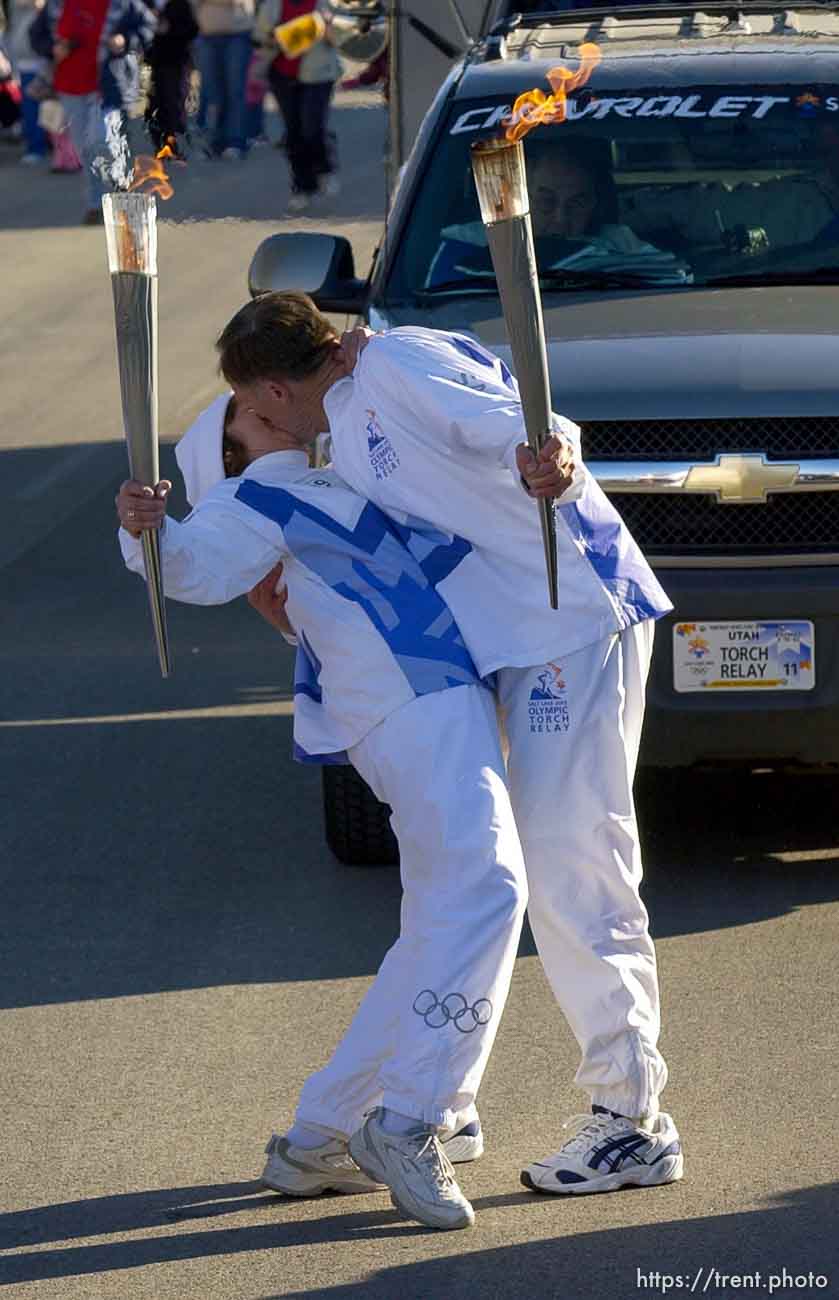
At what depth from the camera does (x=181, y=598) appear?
4.39 meters

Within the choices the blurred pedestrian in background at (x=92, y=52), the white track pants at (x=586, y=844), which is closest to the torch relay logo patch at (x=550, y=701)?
the white track pants at (x=586, y=844)

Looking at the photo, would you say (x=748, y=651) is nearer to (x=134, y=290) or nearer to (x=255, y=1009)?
(x=255, y=1009)

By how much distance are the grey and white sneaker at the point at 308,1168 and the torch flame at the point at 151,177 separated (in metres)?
1.79

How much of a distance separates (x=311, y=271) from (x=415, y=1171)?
152 inches

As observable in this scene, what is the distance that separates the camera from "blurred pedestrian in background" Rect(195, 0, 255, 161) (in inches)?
904

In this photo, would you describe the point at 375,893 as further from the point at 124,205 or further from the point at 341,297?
the point at 124,205

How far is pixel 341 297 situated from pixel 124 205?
381 cm

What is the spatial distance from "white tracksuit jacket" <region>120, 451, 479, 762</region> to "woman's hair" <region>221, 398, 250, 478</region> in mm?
72

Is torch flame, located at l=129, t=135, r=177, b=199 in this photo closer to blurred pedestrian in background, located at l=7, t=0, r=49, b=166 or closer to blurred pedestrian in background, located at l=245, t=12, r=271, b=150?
blurred pedestrian in background, located at l=245, t=12, r=271, b=150

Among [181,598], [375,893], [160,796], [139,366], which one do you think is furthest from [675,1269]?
[160,796]

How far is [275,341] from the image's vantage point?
14.8ft

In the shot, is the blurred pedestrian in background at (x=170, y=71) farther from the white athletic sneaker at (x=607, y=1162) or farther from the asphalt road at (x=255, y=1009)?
the white athletic sneaker at (x=607, y=1162)

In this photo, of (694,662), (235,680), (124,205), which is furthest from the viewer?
(235,680)

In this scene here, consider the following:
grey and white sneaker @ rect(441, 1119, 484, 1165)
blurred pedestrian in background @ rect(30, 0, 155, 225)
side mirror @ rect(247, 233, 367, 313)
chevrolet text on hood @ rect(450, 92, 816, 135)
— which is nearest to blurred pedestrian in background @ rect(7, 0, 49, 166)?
blurred pedestrian in background @ rect(30, 0, 155, 225)
